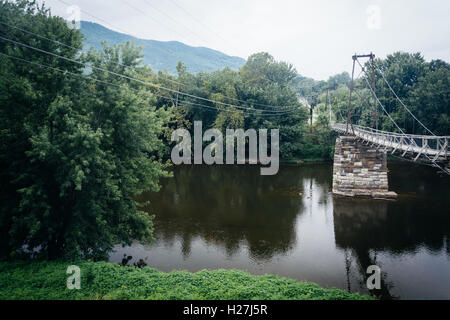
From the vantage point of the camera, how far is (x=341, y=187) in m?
26.5

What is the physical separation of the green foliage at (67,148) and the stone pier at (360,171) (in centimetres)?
1874

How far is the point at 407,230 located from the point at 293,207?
7.69m

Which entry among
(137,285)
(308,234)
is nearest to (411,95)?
(308,234)

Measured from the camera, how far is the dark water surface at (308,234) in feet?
45.0

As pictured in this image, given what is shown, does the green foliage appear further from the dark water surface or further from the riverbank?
the dark water surface

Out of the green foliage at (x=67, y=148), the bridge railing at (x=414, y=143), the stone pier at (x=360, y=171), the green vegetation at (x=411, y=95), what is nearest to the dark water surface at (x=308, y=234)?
the stone pier at (x=360, y=171)

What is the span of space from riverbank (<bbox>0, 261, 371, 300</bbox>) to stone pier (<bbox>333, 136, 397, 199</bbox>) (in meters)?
17.6

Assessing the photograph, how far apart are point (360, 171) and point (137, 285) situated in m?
22.2

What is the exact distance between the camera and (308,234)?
18297 mm

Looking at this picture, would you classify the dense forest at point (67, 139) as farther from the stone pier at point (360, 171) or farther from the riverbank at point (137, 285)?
A: the stone pier at point (360, 171)

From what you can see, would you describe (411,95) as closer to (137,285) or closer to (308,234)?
(308,234)

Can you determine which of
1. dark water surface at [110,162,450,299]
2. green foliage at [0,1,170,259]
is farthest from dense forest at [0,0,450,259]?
dark water surface at [110,162,450,299]
